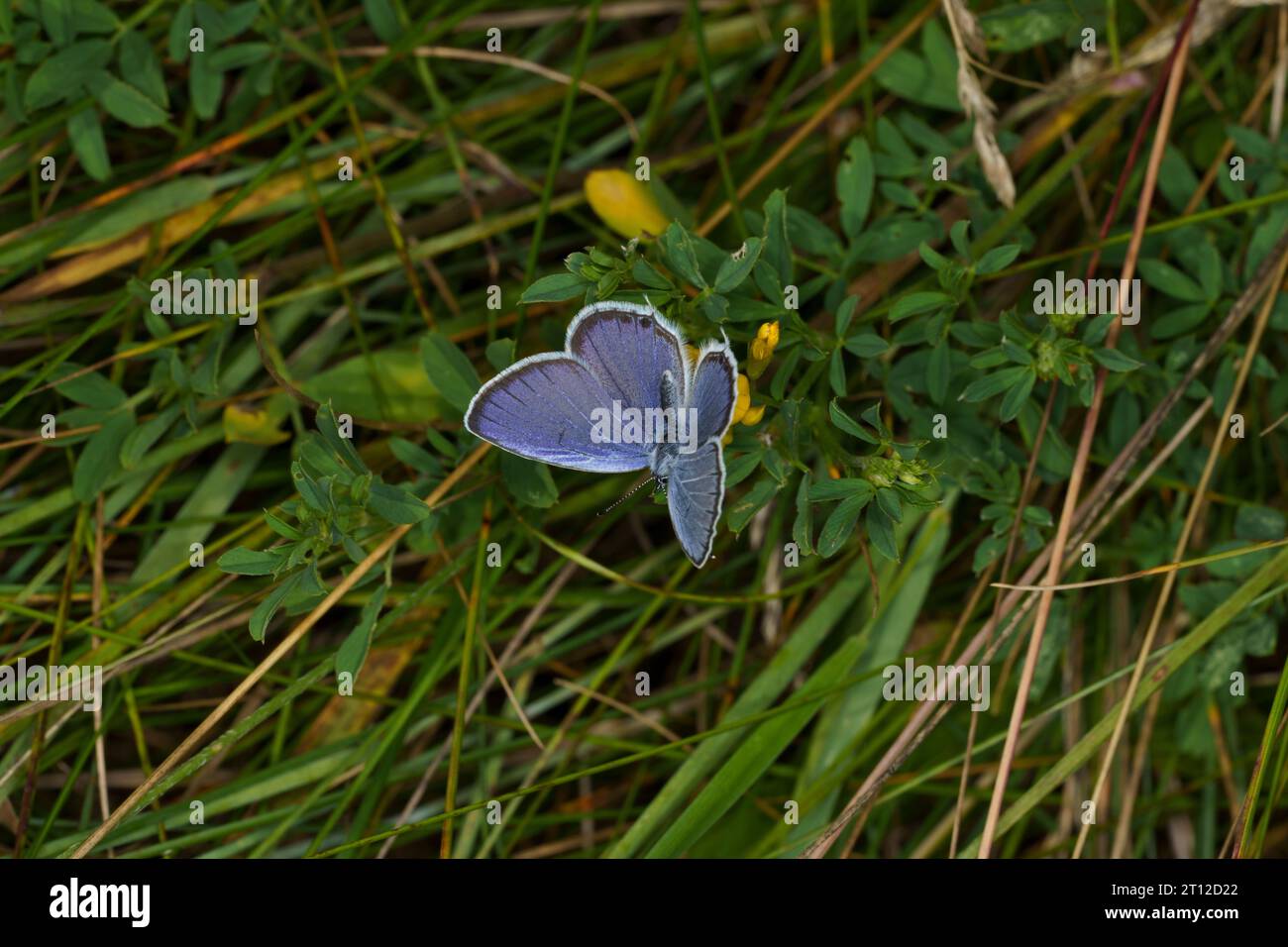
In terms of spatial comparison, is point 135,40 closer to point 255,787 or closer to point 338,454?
point 338,454

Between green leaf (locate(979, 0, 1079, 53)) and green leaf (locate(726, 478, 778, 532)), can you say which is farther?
green leaf (locate(979, 0, 1079, 53))

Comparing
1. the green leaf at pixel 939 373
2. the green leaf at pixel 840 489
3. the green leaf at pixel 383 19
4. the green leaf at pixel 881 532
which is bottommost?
the green leaf at pixel 881 532

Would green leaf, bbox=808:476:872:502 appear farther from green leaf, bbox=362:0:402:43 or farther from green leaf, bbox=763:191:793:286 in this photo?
green leaf, bbox=362:0:402:43

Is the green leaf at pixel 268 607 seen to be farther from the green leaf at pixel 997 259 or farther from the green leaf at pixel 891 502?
the green leaf at pixel 997 259

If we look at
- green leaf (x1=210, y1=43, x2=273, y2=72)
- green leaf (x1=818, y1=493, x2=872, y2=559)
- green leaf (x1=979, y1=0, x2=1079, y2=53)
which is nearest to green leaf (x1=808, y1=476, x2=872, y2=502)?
green leaf (x1=818, y1=493, x2=872, y2=559)

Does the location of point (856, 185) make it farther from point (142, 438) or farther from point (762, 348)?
point (142, 438)

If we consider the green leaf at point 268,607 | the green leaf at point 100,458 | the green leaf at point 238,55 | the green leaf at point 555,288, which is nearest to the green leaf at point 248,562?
the green leaf at point 268,607
